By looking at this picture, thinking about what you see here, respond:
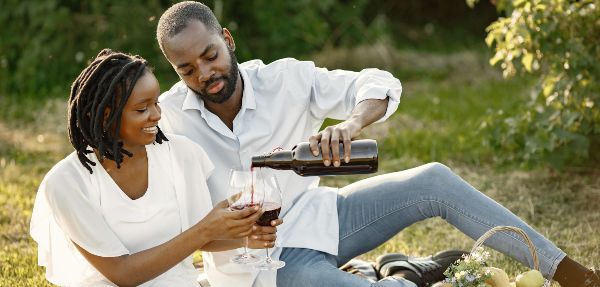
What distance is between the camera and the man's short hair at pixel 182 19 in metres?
3.77

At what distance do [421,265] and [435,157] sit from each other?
2.65m

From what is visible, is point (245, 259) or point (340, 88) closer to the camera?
point (245, 259)

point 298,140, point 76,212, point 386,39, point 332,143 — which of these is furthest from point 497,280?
point 386,39

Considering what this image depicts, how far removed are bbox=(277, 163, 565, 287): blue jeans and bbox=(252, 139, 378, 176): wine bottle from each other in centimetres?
49

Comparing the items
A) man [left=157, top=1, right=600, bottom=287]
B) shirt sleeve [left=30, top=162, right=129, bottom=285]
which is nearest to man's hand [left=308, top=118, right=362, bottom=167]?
man [left=157, top=1, right=600, bottom=287]

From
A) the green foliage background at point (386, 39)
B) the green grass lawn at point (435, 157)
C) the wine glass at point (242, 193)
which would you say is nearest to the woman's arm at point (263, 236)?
the wine glass at point (242, 193)

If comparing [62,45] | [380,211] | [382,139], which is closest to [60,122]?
[62,45]

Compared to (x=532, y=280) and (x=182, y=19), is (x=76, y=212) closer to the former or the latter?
(x=182, y=19)

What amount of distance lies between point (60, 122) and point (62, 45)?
4.16ft

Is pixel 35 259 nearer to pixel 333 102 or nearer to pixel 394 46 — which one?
pixel 333 102

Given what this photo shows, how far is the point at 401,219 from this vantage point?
12.9 feet

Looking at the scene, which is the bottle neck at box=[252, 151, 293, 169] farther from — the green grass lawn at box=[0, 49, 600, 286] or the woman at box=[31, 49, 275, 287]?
the green grass lawn at box=[0, 49, 600, 286]

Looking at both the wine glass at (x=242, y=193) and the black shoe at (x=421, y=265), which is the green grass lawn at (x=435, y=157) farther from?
the wine glass at (x=242, y=193)

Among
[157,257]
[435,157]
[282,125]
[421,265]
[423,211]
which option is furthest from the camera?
[435,157]
